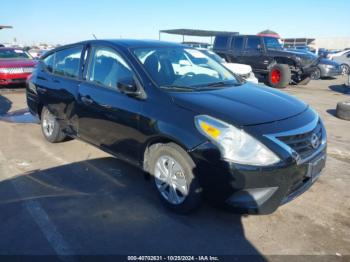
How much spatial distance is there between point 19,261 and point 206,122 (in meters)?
1.92

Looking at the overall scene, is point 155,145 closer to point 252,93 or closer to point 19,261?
point 252,93

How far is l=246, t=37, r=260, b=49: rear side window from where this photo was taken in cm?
1364

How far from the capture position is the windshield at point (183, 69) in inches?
145

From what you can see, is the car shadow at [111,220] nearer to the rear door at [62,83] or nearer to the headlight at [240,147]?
the headlight at [240,147]

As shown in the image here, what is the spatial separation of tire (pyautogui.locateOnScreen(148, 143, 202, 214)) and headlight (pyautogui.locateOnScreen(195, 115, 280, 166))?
0.35 m

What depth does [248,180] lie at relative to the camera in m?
2.83

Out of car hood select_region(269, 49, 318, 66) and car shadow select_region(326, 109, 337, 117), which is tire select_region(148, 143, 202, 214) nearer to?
car shadow select_region(326, 109, 337, 117)

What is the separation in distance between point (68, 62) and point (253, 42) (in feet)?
34.1

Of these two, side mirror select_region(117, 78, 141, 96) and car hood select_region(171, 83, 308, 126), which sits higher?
side mirror select_region(117, 78, 141, 96)

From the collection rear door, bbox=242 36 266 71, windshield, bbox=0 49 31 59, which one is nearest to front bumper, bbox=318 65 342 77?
rear door, bbox=242 36 266 71

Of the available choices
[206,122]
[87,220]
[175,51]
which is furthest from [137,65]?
[87,220]

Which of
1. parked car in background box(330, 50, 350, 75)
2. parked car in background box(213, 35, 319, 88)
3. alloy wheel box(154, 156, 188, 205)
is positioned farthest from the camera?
parked car in background box(330, 50, 350, 75)

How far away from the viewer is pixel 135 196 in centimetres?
378

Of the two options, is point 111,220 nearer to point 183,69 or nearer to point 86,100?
point 86,100
